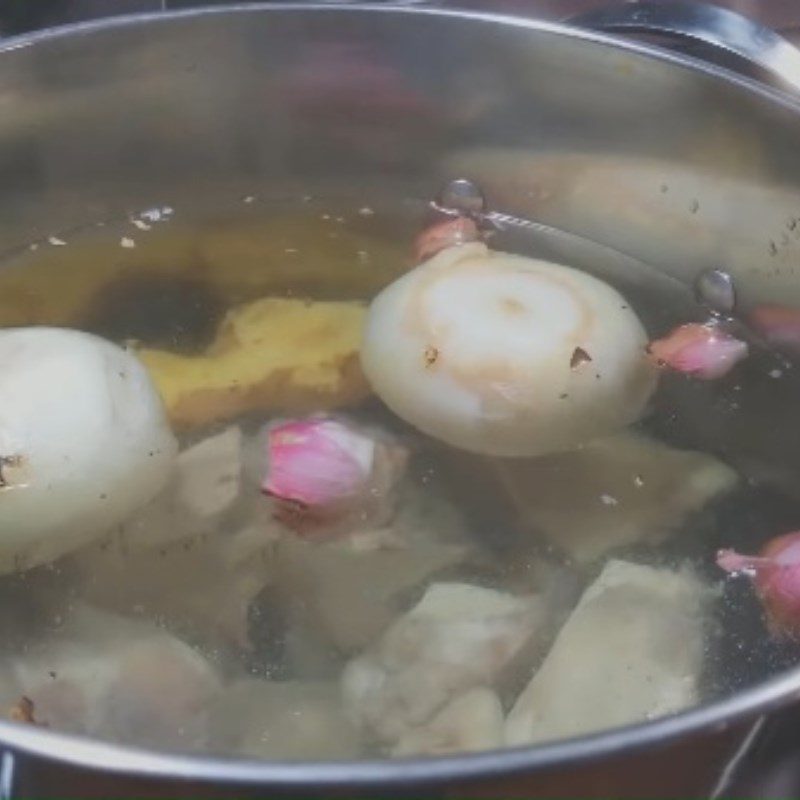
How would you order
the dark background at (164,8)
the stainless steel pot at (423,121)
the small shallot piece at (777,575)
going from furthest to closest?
the dark background at (164,8) → the stainless steel pot at (423,121) → the small shallot piece at (777,575)

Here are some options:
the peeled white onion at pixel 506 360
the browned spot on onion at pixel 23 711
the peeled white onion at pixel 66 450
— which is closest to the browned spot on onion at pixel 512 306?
the peeled white onion at pixel 506 360

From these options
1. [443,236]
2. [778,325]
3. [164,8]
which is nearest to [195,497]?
[443,236]

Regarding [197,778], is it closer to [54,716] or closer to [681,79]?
[54,716]

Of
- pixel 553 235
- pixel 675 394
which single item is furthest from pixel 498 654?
pixel 553 235

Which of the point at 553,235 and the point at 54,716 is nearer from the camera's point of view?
the point at 54,716

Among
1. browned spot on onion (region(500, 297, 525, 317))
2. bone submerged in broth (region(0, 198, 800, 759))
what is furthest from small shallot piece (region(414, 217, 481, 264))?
browned spot on onion (region(500, 297, 525, 317))

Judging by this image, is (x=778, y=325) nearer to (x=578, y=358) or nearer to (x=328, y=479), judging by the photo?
(x=578, y=358)

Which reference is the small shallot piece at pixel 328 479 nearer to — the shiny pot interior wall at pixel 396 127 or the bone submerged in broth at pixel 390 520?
the bone submerged in broth at pixel 390 520

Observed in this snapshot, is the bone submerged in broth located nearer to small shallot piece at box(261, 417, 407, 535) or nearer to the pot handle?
small shallot piece at box(261, 417, 407, 535)
